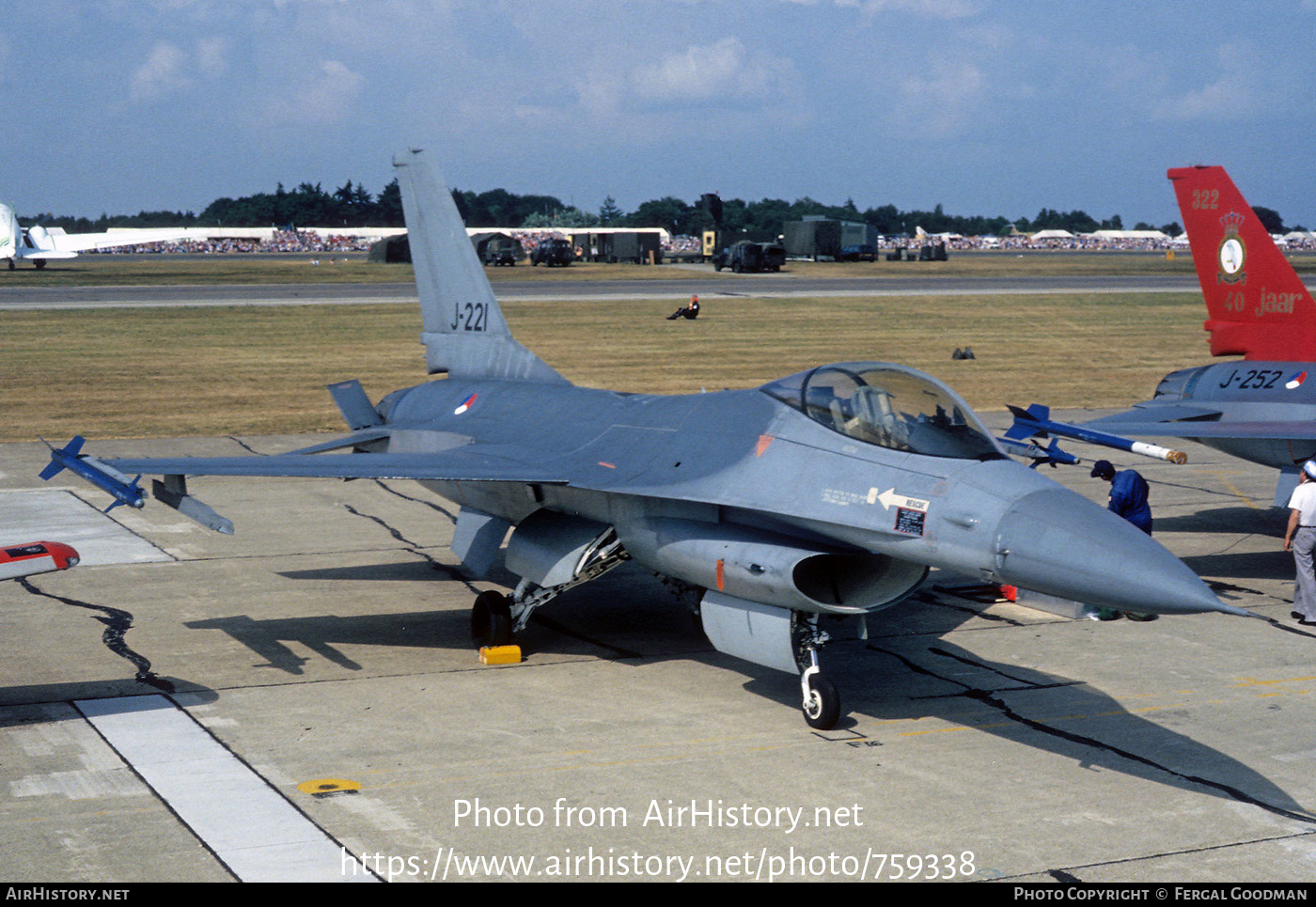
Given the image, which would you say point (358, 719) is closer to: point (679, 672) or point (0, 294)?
point (679, 672)

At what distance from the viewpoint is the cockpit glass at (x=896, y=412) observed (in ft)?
35.0

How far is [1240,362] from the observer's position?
18094mm

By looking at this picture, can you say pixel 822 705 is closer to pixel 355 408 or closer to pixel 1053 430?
pixel 1053 430

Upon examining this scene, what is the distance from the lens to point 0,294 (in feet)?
189

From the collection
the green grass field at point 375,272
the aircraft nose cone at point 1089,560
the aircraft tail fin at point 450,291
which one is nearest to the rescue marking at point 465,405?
the aircraft tail fin at point 450,291

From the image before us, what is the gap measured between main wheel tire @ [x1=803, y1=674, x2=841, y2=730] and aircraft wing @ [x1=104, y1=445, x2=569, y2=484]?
3318 mm

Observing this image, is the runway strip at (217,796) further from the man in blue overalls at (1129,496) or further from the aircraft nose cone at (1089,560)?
the man in blue overalls at (1129,496)

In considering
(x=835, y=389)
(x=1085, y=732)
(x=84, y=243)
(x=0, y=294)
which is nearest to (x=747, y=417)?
(x=835, y=389)

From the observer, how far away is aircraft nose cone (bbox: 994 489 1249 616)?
29.0ft

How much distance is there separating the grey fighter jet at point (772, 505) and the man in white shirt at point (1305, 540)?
203 inches

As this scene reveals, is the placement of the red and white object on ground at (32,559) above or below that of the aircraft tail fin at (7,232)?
below

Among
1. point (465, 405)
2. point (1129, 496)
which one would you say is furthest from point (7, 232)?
point (1129, 496)

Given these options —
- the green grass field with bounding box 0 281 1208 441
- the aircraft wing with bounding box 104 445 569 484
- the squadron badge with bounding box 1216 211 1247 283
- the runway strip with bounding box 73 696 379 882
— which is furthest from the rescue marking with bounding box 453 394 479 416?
the green grass field with bounding box 0 281 1208 441

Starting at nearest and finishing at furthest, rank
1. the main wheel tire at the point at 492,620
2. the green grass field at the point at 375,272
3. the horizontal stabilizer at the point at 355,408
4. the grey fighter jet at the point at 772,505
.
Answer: the grey fighter jet at the point at 772,505 < the main wheel tire at the point at 492,620 < the horizontal stabilizer at the point at 355,408 < the green grass field at the point at 375,272
